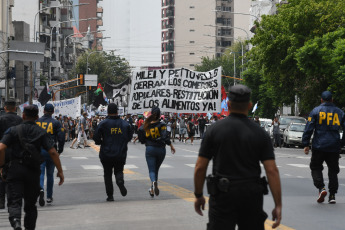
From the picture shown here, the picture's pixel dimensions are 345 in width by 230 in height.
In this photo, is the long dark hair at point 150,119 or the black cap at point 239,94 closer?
the black cap at point 239,94

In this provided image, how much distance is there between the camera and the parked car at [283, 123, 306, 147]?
153 feet

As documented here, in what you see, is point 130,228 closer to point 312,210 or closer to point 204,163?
point 312,210

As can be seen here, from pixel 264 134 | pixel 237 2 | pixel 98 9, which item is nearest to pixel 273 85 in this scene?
pixel 264 134

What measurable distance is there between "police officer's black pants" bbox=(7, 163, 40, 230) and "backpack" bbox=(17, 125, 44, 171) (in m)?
0.07

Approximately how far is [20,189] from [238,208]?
3991 millimetres

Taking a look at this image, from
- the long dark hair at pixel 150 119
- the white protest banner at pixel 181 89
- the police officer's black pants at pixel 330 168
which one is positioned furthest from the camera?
the white protest banner at pixel 181 89

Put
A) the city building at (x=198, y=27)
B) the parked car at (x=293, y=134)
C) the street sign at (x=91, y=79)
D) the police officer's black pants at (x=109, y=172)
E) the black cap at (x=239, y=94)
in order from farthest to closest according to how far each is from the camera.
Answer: the city building at (x=198, y=27), the street sign at (x=91, y=79), the parked car at (x=293, y=134), the police officer's black pants at (x=109, y=172), the black cap at (x=239, y=94)

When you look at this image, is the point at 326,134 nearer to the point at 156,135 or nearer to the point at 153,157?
the point at 156,135

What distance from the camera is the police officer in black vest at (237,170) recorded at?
20.4ft

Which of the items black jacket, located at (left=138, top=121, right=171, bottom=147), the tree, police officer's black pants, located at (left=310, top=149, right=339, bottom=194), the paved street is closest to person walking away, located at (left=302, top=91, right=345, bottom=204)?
police officer's black pants, located at (left=310, top=149, right=339, bottom=194)

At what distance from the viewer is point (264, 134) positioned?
644 centimetres

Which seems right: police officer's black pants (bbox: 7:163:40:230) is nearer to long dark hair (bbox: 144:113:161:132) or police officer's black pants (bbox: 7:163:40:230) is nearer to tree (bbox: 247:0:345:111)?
long dark hair (bbox: 144:113:161:132)

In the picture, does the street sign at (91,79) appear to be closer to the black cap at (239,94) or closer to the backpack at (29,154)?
the backpack at (29,154)

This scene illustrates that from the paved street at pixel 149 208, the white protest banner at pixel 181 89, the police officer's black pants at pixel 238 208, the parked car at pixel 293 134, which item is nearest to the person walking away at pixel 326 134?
the paved street at pixel 149 208
